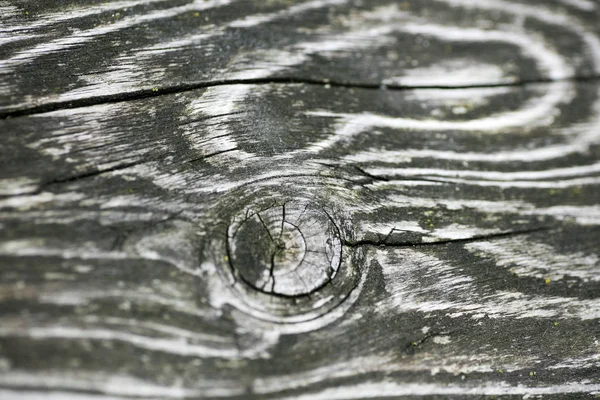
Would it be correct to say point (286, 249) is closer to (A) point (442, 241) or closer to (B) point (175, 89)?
(A) point (442, 241)

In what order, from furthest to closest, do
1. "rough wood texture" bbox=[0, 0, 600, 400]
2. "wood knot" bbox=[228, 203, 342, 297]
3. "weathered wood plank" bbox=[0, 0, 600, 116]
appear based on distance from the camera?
"weathered wood plank" bbox=[0, 0, 600, 116], "wood knot" bbox=[228, 203, 342, 297], "rough wood texture" bbox=[0, 0, 600, 400]

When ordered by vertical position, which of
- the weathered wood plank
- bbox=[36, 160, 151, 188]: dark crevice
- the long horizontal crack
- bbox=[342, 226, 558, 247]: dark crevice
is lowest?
bbox=[342, 226, 558, 247]: dark crevice

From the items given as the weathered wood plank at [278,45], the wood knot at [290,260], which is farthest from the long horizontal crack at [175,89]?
the wood knot at [290,260]

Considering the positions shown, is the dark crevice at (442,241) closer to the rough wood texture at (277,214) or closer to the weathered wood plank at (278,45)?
the rough wood texture at (277,214)

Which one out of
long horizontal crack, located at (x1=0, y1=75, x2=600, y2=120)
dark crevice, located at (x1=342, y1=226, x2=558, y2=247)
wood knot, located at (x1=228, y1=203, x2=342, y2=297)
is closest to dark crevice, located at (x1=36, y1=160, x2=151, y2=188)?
long horizontal crack, located at (x1=0, y1=75, x2=600, y2=120)

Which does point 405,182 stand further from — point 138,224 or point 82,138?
point 82,138

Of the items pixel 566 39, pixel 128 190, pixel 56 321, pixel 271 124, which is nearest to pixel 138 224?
pixel 128 190

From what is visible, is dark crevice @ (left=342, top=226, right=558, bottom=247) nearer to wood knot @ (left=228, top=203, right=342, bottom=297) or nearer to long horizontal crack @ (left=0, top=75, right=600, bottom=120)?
wood knot @ (left=228, top=203, right=342, bottom=297)

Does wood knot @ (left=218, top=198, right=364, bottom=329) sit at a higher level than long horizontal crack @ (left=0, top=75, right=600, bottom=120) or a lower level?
lower
